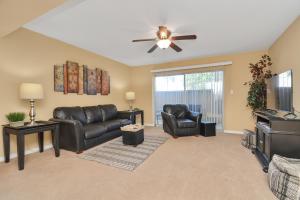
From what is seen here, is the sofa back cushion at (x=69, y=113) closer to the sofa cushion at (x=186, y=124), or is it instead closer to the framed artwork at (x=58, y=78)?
the framed artwork at (x=58, y=78)

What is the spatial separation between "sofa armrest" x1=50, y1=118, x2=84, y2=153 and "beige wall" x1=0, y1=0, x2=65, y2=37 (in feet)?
5.78

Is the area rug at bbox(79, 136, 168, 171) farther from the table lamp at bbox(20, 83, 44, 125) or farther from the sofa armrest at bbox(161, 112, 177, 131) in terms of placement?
the table lamp at bbox(20, 83, 44, 125)

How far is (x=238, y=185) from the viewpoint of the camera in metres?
1.83

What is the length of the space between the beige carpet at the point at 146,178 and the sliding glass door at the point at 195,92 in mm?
2049

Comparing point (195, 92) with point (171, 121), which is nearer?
point (171, 121)

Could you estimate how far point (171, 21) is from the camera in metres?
2.53

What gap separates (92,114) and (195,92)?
3.31 meters

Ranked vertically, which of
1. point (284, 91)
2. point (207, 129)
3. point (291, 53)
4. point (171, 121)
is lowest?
point (207, 129)

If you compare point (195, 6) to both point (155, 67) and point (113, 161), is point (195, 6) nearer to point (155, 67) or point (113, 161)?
point (113, 161)

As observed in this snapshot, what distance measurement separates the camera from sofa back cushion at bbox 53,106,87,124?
3.27 metres

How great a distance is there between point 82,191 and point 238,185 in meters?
1.89

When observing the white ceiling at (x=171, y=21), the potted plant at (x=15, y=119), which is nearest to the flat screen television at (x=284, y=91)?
the white ceiling at (x=171, y=21)

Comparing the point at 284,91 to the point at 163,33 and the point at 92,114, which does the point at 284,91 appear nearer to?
the point at 163,33

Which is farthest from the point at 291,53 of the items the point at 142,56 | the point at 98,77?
the point at 98,77
